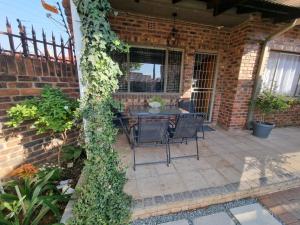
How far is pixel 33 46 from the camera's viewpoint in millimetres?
2006

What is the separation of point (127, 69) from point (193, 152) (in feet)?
7.61

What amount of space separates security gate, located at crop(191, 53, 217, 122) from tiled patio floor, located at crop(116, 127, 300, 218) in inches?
55.6

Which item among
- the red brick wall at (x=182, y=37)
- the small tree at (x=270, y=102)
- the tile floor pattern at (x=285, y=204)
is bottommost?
the tile floor pattern at (x=285, y=204)

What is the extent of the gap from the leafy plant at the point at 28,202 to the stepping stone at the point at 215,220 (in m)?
1.41

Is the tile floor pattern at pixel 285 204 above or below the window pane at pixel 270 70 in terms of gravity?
below

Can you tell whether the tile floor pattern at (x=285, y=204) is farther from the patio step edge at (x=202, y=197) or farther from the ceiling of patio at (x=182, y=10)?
the ceiling of patio at (x=182, y=10)

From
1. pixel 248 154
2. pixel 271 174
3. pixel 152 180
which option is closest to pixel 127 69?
pixel 152 180

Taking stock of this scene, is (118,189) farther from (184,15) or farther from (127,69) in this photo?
(184,15)

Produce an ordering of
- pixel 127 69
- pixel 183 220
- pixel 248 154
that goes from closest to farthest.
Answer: pixel 183 220
pixel 248 154
pixel 127 69

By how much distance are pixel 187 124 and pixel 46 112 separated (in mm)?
1923

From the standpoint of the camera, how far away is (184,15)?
3375 millimetres

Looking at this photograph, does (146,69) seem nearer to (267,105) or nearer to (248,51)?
(248,51)

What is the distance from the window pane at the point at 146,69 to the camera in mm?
3691

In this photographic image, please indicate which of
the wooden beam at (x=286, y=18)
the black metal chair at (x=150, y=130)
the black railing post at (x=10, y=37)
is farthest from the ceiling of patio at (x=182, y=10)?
the black metal chair at (x=150, y=130)
